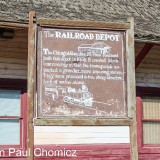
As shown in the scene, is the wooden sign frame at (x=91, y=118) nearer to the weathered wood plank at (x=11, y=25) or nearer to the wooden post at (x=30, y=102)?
the wooden post at (x=30, y=102)

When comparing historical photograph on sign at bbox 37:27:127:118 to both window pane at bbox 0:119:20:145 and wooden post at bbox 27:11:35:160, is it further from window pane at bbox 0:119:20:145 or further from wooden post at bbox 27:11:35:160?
window pane at bbox 0:119:20:145

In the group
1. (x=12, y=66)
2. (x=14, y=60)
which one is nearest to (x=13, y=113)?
(x=12, y=66)

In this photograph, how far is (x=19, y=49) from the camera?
987cm

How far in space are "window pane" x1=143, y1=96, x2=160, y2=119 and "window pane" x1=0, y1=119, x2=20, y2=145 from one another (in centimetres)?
291

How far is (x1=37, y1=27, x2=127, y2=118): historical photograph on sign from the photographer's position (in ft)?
22.4

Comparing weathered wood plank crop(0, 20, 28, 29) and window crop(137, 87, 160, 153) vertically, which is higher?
weathered wood plank crop(0, 20, 28, 29)

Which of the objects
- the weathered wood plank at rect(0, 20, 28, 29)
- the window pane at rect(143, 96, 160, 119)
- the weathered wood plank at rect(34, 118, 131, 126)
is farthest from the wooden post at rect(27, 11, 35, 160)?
the window pane at rect(143, 96, 160, 119)

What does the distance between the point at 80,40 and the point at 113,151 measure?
3.69m

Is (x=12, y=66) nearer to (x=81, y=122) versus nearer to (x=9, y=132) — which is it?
(x=9, y=132)

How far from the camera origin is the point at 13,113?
977 centimetres

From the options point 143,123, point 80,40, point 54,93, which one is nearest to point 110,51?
point 80,40

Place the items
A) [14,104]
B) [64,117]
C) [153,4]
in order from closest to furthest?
[64,117] → [14,104] → [153,4]

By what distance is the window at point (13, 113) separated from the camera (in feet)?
31.7

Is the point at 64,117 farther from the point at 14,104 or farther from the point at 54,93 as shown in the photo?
the point at 14,104
